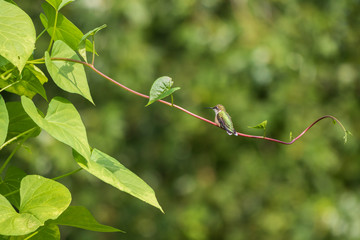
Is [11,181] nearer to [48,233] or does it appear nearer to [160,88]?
[48,233]

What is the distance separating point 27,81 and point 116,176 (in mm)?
133

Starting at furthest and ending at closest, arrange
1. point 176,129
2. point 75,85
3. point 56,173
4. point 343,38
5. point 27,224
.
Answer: point 343,38, point 176,129, point 56,173, point 75,85, point 27,224

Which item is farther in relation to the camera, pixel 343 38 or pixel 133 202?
pixel 343 38

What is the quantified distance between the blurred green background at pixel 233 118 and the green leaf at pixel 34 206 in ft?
9.74

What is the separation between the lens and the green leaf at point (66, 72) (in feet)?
1.83

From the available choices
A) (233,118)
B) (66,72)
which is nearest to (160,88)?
(66,72)

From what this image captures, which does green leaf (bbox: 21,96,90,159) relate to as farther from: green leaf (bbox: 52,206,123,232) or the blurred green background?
the blurred green background

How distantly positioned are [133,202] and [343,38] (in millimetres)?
1822

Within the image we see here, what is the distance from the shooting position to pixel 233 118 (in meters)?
3.66

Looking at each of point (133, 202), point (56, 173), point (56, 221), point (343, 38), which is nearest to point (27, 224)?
point (56, 221)

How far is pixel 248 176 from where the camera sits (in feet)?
12.6

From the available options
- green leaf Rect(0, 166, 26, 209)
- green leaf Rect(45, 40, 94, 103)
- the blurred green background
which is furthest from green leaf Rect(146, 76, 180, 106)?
the blurred green background

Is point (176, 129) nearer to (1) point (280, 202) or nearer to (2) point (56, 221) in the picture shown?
(1) point (280, 202)

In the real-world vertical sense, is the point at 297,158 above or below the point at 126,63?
below
